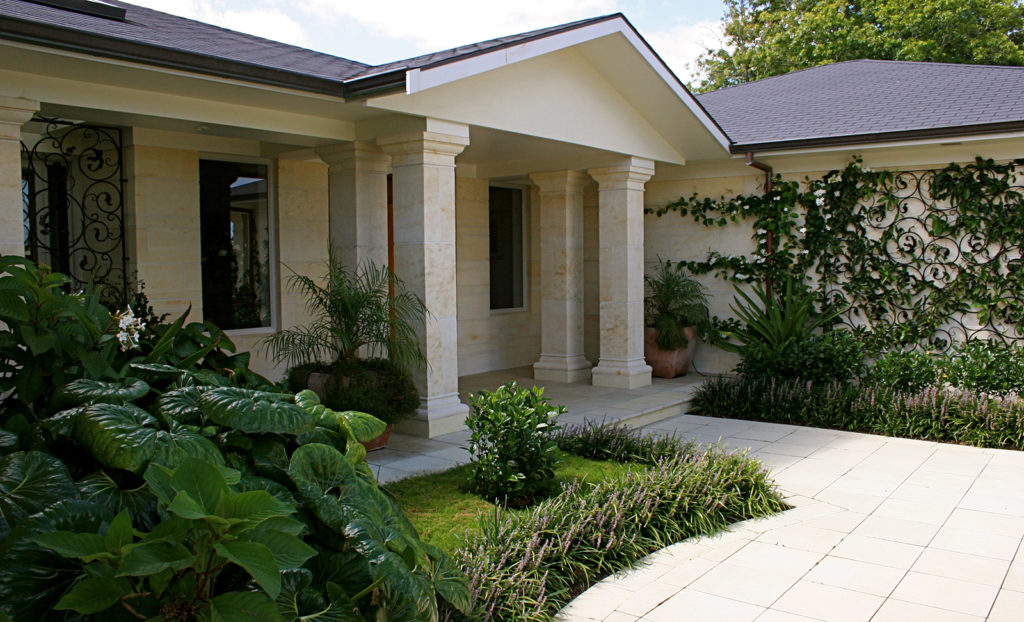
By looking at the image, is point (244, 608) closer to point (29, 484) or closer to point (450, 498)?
point (29, 484)

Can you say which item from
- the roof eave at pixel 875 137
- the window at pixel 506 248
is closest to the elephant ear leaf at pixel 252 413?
the roof eave at pixel 875 137

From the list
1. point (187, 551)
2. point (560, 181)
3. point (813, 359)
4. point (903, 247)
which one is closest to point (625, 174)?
point (560, 181)

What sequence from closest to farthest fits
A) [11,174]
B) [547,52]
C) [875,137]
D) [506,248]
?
[11,174], [547,52], [875,137], [506,248]

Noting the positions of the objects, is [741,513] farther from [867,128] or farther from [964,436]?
[867,128]

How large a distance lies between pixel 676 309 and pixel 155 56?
742 cm

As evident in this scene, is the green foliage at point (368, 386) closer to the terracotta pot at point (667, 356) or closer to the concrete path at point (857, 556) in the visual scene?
the concrete path at point (857, 556)

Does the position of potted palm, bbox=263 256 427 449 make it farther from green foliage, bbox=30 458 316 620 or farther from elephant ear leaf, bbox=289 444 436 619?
green foliage, bbox=30 458 316 620

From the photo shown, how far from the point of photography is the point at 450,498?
17.8 feet

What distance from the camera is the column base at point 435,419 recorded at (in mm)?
7156

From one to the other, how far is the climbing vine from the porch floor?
2.04 metres

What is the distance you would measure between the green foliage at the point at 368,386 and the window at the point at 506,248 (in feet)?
15.6

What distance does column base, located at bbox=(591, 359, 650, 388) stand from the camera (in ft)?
32.6

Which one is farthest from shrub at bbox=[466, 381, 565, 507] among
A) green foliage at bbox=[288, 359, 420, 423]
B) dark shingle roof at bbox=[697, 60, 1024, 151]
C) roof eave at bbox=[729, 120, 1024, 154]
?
dark shingle roof at bbox=[697, 60, 1024, 151]

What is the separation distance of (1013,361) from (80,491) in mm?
8889
